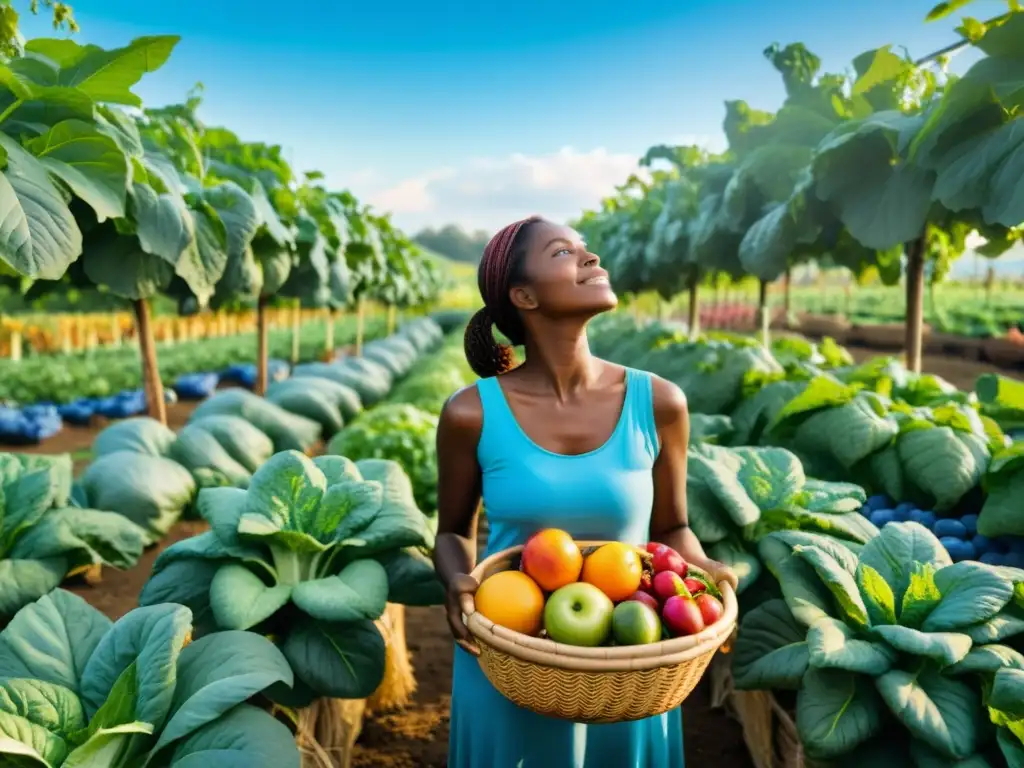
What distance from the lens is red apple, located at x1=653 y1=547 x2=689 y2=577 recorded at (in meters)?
1.70

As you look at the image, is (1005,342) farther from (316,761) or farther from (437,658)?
(316,761)

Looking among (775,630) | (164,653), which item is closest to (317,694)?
(164,653)

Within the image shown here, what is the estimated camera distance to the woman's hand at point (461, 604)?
164 centimetres

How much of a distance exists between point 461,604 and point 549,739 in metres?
0.56

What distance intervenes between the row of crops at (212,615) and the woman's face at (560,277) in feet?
3.61

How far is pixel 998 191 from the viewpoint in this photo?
2.56 meters

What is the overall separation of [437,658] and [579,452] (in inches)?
103

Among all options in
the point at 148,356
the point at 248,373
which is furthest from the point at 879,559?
the point at 248,373

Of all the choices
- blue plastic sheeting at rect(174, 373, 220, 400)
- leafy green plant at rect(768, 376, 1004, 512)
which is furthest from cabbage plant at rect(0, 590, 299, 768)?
blue plastic sheeting at rect(174, 373, 220, 400)

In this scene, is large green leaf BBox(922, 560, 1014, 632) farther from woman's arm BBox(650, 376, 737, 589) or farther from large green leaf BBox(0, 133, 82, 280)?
large green leaf BBox(0, 133, 82, 280)

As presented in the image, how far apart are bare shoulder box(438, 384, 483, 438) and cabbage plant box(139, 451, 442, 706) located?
730 millimetres

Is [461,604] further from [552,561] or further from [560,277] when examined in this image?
[560,277]

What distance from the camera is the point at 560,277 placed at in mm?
1805

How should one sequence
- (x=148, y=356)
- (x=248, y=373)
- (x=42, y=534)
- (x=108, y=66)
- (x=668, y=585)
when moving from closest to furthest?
(x=668, y=585) < (x=108, y=66) < (x=42, y=534) < (x=148, y=356) < (x=248, y=373)
